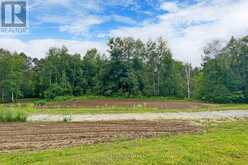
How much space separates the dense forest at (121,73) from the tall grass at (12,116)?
125 ft

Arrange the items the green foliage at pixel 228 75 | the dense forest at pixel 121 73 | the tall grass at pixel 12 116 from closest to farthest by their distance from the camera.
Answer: the tall grass at pixel 12 116
the green foliage at pixel 228 75
the dense forest at pixel 121 73

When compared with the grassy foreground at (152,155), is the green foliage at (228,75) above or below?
above

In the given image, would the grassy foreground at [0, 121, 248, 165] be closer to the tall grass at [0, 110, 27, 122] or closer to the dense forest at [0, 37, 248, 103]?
the tall grass at [0, 110, 27, 122]

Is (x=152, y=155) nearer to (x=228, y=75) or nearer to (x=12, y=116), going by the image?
(x=12, y=116)

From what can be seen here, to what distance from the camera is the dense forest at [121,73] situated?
54.8 meters

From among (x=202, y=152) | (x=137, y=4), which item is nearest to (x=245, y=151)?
(x=202, y=152)

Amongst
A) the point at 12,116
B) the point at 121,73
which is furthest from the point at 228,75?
the point at 12,116

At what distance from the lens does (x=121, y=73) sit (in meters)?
58.1

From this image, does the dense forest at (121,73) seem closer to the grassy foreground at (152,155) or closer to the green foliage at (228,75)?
the green foliage at (228,75)

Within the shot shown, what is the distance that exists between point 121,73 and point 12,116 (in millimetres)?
39142

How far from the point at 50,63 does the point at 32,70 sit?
903 centimetres

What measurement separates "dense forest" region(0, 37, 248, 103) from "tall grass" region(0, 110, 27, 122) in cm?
3803

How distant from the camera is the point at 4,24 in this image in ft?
56.6

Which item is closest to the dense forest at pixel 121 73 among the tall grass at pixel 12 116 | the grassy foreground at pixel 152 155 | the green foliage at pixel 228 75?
the green foliage at pixel 228 75
